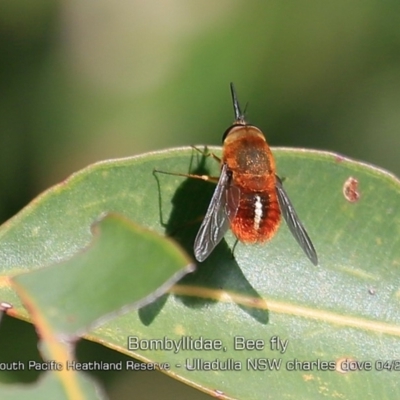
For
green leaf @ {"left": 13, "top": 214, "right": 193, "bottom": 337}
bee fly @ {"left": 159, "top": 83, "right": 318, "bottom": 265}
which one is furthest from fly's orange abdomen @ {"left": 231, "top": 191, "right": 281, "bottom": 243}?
green leaf @ {"left": 13, "top": 214, "right": 193, "bottom": 337}

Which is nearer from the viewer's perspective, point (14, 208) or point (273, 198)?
point (273, 198)

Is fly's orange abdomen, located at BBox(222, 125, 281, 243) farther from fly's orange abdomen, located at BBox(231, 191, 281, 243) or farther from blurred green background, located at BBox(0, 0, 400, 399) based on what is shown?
blurred green background, located at BBox(0, 0, 400, 399)

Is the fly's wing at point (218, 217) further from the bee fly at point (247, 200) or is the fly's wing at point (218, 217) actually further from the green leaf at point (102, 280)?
the green leaf at point (102, 280)

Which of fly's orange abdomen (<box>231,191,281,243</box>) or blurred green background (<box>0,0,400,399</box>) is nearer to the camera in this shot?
fly's orange abdomen (<box>231,191,281,243</box>)

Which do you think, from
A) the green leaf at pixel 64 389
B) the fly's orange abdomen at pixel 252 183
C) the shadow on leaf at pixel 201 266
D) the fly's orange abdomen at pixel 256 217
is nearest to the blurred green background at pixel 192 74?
the fly's orange abdomen at pixel 252 183

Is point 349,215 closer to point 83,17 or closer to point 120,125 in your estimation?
point 120,125

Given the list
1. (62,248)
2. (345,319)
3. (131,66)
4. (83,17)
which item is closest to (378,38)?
(131,66)

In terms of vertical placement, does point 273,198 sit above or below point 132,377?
above
